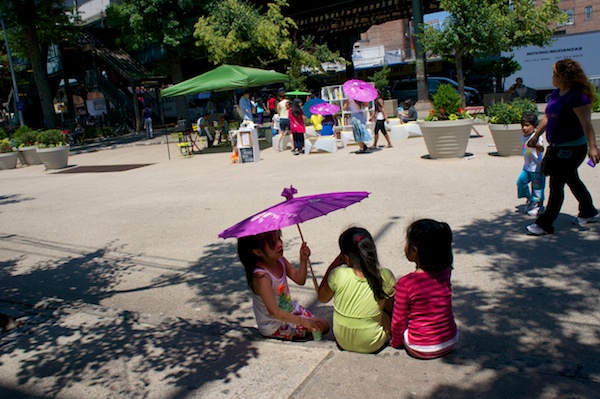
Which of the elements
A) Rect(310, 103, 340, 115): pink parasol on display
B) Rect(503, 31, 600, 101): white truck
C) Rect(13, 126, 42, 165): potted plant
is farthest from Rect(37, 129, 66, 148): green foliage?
Rect(503, 31, 600, 101): white truck

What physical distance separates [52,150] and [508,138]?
13.5 meters

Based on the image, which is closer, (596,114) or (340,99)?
(596,114)

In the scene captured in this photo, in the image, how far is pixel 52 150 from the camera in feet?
55.3

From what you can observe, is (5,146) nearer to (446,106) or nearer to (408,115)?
(408,115)

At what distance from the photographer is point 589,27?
59969 mm

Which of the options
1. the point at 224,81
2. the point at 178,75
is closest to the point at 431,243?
the point at 224,81

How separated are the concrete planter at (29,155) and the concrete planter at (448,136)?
14.1 m

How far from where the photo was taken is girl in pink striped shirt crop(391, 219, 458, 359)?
324 centimetres

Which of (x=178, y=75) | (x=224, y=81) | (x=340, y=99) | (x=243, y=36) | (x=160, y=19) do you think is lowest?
(x=340, y=99)

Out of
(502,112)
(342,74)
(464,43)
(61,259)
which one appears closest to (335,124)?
(464,43)

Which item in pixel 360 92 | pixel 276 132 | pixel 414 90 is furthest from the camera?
pixel 414 90

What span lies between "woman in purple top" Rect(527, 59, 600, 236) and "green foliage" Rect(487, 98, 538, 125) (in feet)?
15.6

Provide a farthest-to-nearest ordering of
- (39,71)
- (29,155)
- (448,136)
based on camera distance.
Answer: (39,71)
(29,155)
(448,136)

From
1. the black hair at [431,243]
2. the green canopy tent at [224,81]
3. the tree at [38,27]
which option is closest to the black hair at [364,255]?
the black hair at [431,243]
